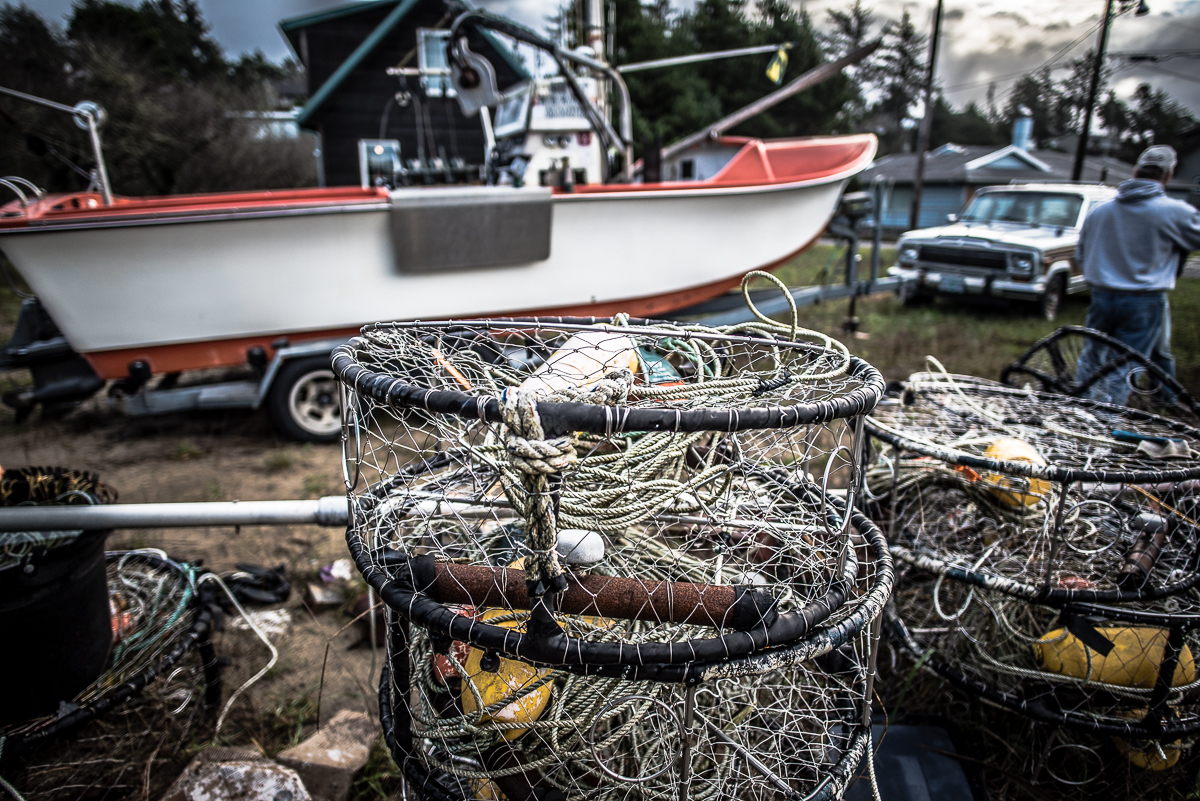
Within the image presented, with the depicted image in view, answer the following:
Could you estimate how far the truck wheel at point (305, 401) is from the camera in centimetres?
434

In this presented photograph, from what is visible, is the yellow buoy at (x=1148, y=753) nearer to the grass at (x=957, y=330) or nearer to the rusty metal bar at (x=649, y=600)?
the rusty metal bar at (x=649, y=600)

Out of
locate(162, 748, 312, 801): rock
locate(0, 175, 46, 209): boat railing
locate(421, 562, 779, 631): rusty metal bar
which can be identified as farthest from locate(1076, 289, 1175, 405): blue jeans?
locate(0, 175, 46, 209): boat railing

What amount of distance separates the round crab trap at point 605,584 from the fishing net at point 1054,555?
0.42 m

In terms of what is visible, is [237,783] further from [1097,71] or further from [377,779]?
[1097,71]

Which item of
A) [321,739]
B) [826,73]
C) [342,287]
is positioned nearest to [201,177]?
[342,287]

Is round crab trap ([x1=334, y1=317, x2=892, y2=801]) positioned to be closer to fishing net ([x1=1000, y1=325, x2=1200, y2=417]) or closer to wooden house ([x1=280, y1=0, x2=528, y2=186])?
fishing net ([x1=1000, y1=325, x2=1200, y2=417])

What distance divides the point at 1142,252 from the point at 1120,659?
120 inches

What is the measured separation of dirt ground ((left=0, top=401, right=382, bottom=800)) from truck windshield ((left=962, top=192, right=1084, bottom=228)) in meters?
9.10

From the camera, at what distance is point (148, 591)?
7.74ft

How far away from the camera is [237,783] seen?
1587 millimetres

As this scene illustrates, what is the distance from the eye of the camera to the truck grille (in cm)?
804

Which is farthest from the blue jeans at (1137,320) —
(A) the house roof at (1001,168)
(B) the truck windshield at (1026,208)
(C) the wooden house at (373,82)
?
(A) the house roof at (1001,168)

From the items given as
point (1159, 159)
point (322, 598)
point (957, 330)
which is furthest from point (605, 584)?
point (957, 330)

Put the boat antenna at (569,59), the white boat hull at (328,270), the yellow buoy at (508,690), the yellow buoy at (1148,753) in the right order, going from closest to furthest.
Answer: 1. the yellow buoy at (508,690)
2. the yellow buoy at (1148,753)
3. the white boat hull at (328,270)
4. the boat antenna at (569,59)
